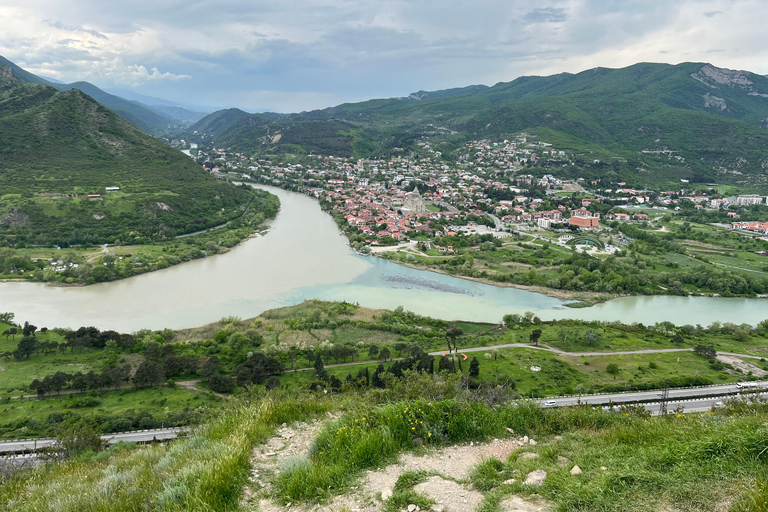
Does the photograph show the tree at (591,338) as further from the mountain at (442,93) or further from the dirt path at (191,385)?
the mountain at (442,93)

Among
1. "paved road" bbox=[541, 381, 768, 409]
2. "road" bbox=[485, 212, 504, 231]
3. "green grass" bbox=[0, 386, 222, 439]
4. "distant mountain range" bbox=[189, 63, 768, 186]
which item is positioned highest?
"distant mountain range" bbox=[189, 63, 768, 186]

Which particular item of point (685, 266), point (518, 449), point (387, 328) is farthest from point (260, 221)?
point (518, 449)

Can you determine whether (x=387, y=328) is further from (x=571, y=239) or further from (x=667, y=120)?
(x=667, y=120)

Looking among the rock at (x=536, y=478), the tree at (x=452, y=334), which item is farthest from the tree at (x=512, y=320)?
the rock at (x=536, y=478)

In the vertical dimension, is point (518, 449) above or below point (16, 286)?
above

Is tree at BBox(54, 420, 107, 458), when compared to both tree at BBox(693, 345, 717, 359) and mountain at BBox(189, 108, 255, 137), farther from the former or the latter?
mountain at BBox(189, 108, 255, 137)

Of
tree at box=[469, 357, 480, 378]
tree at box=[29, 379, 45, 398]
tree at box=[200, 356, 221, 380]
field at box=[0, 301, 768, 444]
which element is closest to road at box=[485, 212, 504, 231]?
field at box=[0, 301, 768, 444]

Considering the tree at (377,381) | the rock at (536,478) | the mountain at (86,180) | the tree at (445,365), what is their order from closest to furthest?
the rock at (536,478), the tree at (377,381), the tree at (445,365), the mountain at (86,180)
